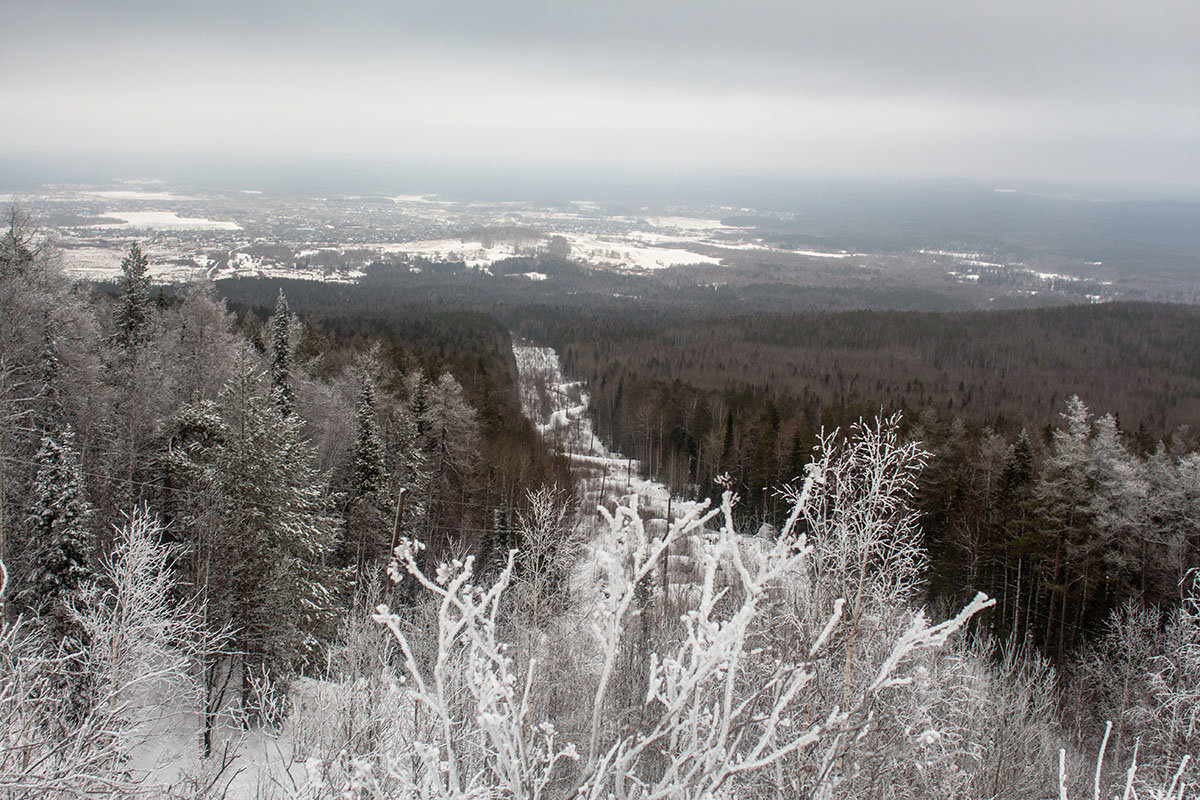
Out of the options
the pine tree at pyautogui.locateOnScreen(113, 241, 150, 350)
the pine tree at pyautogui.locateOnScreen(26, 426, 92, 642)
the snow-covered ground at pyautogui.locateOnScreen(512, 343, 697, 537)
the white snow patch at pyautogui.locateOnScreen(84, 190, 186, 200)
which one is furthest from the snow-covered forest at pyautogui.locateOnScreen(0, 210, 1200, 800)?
the white snow patch at pyautogui.locateOnScreen(84, 190, 186, 200)

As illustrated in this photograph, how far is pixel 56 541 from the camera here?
13.0 m

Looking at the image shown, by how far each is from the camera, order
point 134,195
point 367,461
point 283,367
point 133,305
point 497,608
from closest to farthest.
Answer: point 497,608 < point 367,461 < point 133,305 < point 283,367 < point 134,195

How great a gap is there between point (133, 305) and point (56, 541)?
1688 cm

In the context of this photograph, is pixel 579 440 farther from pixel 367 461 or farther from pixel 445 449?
pixel 367 461

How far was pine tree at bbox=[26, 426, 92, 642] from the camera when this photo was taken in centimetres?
1295

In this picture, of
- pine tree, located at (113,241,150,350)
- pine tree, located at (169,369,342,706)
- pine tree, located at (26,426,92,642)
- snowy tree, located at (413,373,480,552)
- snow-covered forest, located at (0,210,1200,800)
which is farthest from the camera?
snowy tree, located at (413,373,480,552)

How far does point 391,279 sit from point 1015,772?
5040 inches

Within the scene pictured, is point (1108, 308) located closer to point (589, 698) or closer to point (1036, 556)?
point (1036, 556)

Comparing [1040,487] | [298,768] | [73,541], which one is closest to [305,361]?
[73,541]

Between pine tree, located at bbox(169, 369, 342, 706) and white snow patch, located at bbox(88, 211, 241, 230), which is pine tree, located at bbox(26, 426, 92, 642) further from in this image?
white snow patch, located at bbox(88, 211, 241, 230)

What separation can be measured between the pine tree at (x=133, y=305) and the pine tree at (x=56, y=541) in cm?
1483

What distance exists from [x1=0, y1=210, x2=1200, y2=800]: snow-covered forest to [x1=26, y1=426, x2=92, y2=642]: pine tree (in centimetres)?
6

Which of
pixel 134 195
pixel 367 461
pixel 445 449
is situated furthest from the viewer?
pixel 134 195

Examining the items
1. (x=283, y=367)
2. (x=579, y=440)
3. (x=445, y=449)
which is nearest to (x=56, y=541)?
(x=283, y=367)
